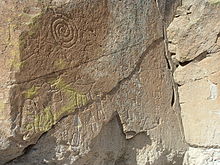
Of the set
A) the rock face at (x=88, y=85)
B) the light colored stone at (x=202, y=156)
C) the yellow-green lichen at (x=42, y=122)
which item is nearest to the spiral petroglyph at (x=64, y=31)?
the rock face at (x=88, y=85)

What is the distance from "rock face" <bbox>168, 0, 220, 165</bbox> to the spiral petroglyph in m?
0.79

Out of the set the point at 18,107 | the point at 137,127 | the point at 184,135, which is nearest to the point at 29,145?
the point at 18,107

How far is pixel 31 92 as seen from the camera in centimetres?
208

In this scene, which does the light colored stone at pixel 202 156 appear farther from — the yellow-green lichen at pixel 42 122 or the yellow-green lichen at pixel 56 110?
the yellow-green lichen at pixel 42 122

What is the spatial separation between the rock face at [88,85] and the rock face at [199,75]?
52 millimetres

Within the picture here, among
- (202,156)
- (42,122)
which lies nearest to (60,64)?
(42,122)

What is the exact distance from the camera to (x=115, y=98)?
2.39 meters

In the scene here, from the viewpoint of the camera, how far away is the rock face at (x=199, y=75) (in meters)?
2.68

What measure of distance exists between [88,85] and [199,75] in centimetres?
77

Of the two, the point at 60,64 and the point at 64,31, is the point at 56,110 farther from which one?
the point at 64,31

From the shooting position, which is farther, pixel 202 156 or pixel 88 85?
pixel 202 156

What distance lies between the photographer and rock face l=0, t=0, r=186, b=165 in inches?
80.7

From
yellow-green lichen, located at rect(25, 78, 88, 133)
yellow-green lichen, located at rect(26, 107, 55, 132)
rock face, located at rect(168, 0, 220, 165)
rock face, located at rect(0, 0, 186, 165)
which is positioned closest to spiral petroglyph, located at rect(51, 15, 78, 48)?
rock face, located at rect(0, 0, 186, 165)

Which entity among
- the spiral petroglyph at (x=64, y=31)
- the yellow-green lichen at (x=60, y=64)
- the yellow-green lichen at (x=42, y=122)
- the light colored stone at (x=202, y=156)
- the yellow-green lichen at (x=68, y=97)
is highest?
the spiral petroglyph at (x=64, y=31)
